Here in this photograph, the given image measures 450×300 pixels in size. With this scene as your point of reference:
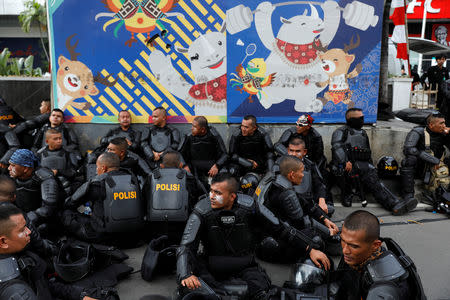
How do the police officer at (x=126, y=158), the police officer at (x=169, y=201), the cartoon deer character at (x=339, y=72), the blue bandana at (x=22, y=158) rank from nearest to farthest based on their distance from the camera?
1. the police officer at (x=169, y=201)
2. the blue bandana at (x=22, y=158)
3. the police officer at (x=126, y=158)
4. the cartoon deer character at (x=339, y=72)

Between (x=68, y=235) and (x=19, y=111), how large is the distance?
6473 millimetres

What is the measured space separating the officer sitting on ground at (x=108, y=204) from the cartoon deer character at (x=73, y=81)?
3145 mm

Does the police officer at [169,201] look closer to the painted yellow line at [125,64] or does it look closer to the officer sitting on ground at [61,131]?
the officer sitting on ground at [61,131]

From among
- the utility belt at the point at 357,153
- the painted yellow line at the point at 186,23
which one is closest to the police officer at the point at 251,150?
the utility belt at the point at 357,153

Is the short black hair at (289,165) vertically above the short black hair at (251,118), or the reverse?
the short black hair at (251,118)

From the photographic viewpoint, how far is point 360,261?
291 cm

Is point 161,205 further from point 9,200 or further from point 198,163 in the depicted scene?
point 198,163

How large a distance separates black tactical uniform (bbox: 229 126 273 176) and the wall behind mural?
66cm

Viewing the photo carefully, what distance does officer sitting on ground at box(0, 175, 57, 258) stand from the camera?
141 inches

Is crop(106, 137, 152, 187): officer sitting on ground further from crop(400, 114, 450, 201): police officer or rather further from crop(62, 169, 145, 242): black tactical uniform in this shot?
crop(400, 114, 450, 201): police officer

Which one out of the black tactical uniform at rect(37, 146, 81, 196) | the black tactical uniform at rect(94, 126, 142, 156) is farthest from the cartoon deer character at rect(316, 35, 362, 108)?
the black tactical uniform at rect(37, 146, 81, 196)

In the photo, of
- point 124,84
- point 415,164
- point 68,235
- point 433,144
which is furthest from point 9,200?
point 433,144

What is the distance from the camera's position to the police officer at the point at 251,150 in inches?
276

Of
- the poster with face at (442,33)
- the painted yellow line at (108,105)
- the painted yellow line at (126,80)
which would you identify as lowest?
the painted yellow line at (108,105)
